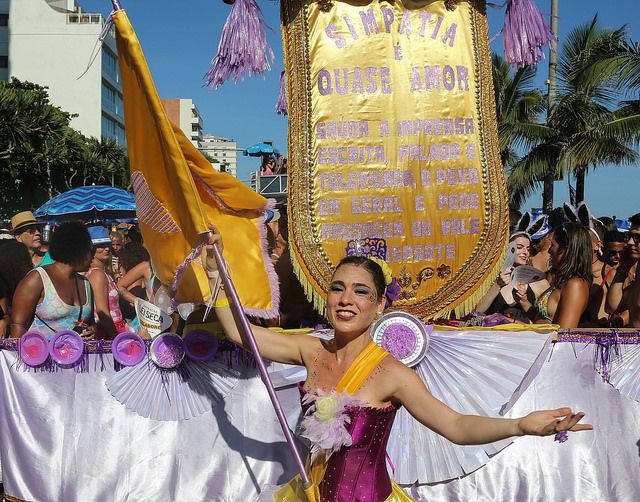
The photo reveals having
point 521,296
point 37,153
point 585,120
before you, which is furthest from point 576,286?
point 37,153

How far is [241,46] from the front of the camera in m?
4.04

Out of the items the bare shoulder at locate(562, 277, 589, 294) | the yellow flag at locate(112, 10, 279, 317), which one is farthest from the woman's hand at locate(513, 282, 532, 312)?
the yellow flag at locate(112, 10, 279, 317)

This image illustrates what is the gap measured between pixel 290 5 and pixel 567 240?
2.12 metres

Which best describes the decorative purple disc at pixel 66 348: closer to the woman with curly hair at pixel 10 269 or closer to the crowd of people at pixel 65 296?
the crowd of people at pixel 65 296

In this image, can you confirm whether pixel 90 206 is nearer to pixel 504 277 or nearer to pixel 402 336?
pixel 504 277

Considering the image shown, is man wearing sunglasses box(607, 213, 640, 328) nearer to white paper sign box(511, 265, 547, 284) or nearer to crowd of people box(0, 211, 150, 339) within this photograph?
white paper sign box(511, 265, 547, 284)

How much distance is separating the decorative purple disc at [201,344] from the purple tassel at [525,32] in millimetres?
2423

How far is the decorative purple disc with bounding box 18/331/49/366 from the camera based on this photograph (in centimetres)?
390

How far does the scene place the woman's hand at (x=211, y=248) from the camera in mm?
2840

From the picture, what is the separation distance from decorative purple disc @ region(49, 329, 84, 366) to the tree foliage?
2535 cm

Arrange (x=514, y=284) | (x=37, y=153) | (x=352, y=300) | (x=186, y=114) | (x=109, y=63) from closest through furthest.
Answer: (x=352, y=300) → (x=514, y=284) → (x=37, y=153) → (x=109, y=63) → (x=186, y=114)

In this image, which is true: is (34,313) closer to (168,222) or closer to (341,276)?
(168,222)

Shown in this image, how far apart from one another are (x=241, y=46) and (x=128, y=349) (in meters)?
1.79

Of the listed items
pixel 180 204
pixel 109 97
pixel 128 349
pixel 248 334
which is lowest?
pixel 128 349
